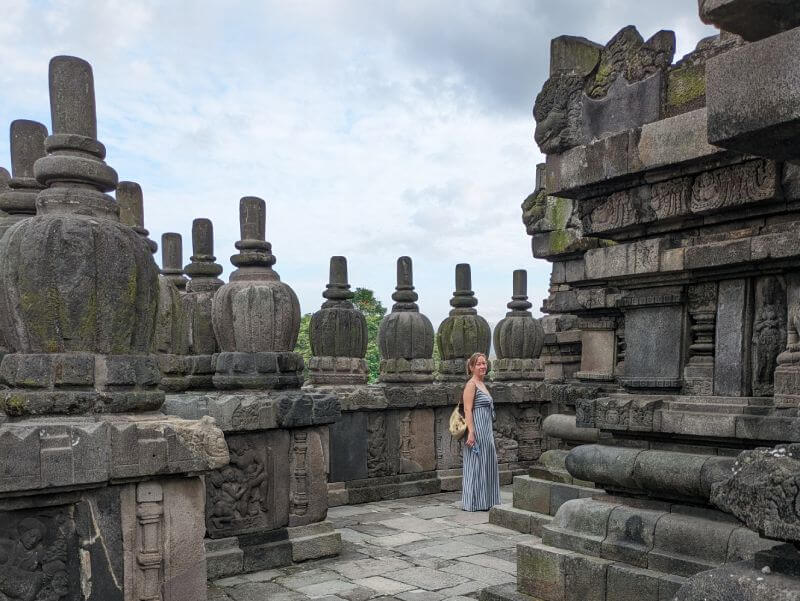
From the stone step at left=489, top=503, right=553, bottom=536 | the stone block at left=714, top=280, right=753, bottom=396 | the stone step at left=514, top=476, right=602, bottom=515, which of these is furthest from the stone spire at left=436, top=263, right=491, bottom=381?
the stone block at left=714, top=280, right=753, bottom=396

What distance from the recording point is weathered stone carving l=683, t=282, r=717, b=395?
3.73 m

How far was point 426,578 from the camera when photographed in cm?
534

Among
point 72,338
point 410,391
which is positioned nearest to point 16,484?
point 72,338

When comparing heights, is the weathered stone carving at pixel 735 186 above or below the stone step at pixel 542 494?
above

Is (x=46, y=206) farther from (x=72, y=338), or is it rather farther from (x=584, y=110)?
(x=584, y=110)

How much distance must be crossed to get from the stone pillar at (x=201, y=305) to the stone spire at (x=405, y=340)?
2879 mm

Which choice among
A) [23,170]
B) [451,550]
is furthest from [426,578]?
[23,170]

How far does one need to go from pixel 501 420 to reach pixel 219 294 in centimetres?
523

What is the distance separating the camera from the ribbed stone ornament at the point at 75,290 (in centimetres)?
300

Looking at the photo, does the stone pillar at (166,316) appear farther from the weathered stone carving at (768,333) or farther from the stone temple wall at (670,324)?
the weathered stone carving at (768,333)

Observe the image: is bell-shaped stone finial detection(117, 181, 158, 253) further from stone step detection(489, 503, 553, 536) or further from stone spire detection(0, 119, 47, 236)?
stone step detection(489, 503, 553, 536)

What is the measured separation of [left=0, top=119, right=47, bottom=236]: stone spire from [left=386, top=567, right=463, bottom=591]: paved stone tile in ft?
12.0

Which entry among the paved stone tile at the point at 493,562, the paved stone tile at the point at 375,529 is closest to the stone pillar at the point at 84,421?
the paved stone tile at the point at 493,562

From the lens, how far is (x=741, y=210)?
3551mm
